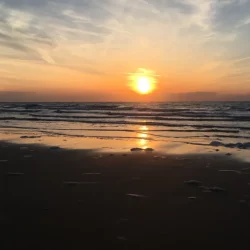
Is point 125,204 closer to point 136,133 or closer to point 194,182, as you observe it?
point 194,182

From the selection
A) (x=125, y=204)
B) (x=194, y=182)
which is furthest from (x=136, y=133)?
(x=125, y=204)

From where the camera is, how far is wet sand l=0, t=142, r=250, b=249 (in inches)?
177

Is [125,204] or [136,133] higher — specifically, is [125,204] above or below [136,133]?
above

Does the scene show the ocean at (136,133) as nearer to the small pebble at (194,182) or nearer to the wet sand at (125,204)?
the wet sand at (125,204)

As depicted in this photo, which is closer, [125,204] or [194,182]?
[125,204]

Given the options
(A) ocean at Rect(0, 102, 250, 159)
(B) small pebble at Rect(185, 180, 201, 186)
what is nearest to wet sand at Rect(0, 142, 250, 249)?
(B) small pebble at Rect(185, 180, 201, 186)

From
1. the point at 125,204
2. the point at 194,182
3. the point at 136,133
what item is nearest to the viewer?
the point at 125,204

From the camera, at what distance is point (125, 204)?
5.86 metres


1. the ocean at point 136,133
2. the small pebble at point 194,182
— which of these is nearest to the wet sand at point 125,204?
the small pebble at point 194,182

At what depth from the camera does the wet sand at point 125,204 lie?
4496 millimetres

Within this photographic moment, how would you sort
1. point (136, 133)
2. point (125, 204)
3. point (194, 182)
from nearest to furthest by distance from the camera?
point (125, 204) → point (194, 182) → point (136, 133)

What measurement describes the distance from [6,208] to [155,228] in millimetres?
2588

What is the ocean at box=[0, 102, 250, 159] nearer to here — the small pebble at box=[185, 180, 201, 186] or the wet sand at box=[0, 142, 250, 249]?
the wet sand at box=[0, 142, 250, 249]

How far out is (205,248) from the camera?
423 centimetres
